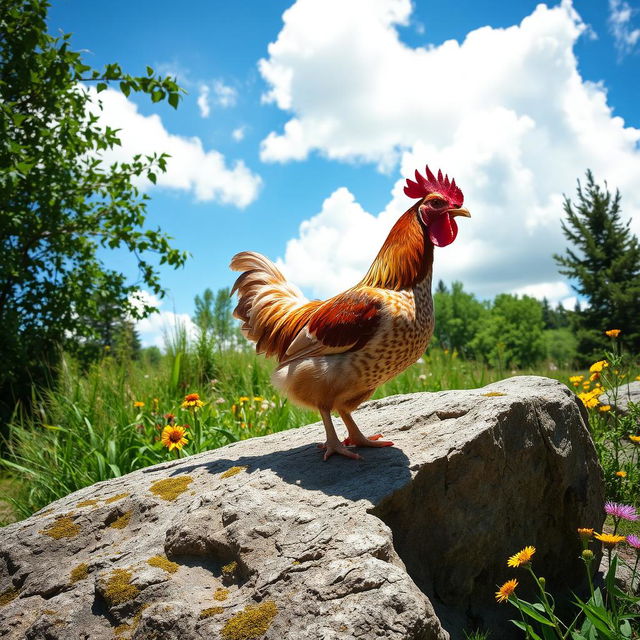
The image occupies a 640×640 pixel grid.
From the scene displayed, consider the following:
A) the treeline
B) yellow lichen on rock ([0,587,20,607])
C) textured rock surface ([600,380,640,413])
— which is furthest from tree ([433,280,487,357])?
yellow lichen on rock ([0,587,20,607])

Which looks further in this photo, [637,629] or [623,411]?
[623,411]

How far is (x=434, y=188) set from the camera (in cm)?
391

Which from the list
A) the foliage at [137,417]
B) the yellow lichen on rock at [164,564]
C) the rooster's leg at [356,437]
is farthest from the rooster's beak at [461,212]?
the foliage at [137,417]

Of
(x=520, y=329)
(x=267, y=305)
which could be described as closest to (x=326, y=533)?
(x=267, y=305)

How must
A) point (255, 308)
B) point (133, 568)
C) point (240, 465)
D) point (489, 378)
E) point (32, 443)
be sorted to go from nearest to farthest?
point (133, 568) < point (240, 465) < point (255, 308) < point (32, 443) < point (489, 378)

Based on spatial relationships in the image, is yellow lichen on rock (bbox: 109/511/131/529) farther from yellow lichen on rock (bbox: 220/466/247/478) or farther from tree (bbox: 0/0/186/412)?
tree (bbox: 0/0/186/412)

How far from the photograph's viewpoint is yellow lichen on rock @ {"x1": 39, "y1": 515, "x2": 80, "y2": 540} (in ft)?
11.2

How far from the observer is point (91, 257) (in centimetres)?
1058

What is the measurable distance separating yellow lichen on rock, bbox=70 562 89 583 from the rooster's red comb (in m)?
3.28

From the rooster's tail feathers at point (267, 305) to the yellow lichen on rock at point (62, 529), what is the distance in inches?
71.6

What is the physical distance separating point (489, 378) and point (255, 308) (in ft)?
21.1

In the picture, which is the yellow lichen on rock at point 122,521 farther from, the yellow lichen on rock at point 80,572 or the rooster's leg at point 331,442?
the rooster's leg at point 331,442

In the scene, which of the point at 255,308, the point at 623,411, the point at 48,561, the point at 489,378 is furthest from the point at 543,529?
the point at 489,378

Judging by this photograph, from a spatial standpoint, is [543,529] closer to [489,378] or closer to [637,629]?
[637,629]
